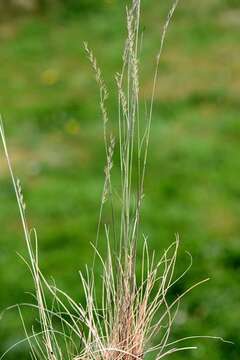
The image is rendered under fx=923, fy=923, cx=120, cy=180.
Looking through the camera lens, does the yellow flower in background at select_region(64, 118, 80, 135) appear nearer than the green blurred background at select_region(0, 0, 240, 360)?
No

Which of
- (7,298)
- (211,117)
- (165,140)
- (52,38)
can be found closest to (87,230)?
(7,298)

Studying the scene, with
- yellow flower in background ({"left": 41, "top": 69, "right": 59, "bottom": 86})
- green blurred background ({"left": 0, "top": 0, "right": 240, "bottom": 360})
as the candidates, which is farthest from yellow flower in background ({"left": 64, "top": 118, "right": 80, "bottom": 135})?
yellow flower in background ({"left": 41, "top": 69, "right": 59, "bottom": 86})

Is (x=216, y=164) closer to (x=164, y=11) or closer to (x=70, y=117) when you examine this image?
(x=70, y=117)

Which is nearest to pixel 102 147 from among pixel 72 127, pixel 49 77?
pixel 72 127

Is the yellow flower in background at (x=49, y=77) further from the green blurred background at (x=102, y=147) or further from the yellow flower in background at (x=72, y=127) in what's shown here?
the yellow flower in background at (x=72, y=127)

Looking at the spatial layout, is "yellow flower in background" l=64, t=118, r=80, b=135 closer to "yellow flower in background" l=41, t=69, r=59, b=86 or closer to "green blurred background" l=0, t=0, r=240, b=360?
"green blurred background" l=0, t=0, r=240, b=360
